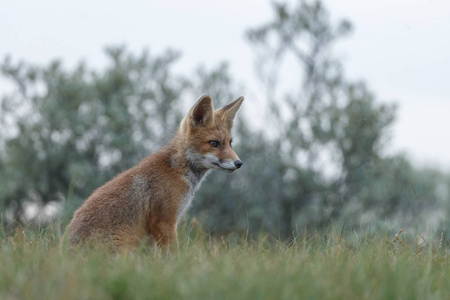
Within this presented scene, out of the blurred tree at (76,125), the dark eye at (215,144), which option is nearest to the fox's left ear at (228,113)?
the dark eye at (215,144)

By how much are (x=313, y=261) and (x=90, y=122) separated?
1545 centimetres

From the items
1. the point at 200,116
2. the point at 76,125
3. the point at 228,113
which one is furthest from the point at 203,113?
the point at 76,125

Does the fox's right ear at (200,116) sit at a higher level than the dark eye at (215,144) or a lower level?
higher

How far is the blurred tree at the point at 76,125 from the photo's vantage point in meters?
18.9

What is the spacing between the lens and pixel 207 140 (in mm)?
7320

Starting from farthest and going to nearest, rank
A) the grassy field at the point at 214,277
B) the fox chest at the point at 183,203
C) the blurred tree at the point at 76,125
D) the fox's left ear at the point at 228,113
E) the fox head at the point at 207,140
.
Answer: the blurred tree at the point at 76,125, the fox's left ear at the point at 228,113, the fox head at the point at 207,140, the fox chest at the point at 183,203, the grassy field at the point at 214,277

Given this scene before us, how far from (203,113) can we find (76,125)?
41.2 ft

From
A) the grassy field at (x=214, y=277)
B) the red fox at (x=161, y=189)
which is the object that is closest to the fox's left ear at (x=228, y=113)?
the red fox at (x=161, y=189)

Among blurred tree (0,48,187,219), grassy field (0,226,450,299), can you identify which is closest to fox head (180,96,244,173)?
grassy field (0,226,450,299)

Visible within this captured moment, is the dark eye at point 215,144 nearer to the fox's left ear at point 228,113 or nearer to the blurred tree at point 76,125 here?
the fox's left ear at point 228,113

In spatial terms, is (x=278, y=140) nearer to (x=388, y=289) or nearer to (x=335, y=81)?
(x=335, y=81)

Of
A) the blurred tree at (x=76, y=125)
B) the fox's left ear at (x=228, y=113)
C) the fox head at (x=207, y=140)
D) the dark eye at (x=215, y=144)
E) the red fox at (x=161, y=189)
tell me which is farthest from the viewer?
the blurred tree at (x=76, y=125)

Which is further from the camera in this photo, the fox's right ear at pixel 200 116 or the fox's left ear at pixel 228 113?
the fox's left ear at pixel 228 113

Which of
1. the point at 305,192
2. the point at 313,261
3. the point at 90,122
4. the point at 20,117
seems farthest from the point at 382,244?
the point at 20,117
